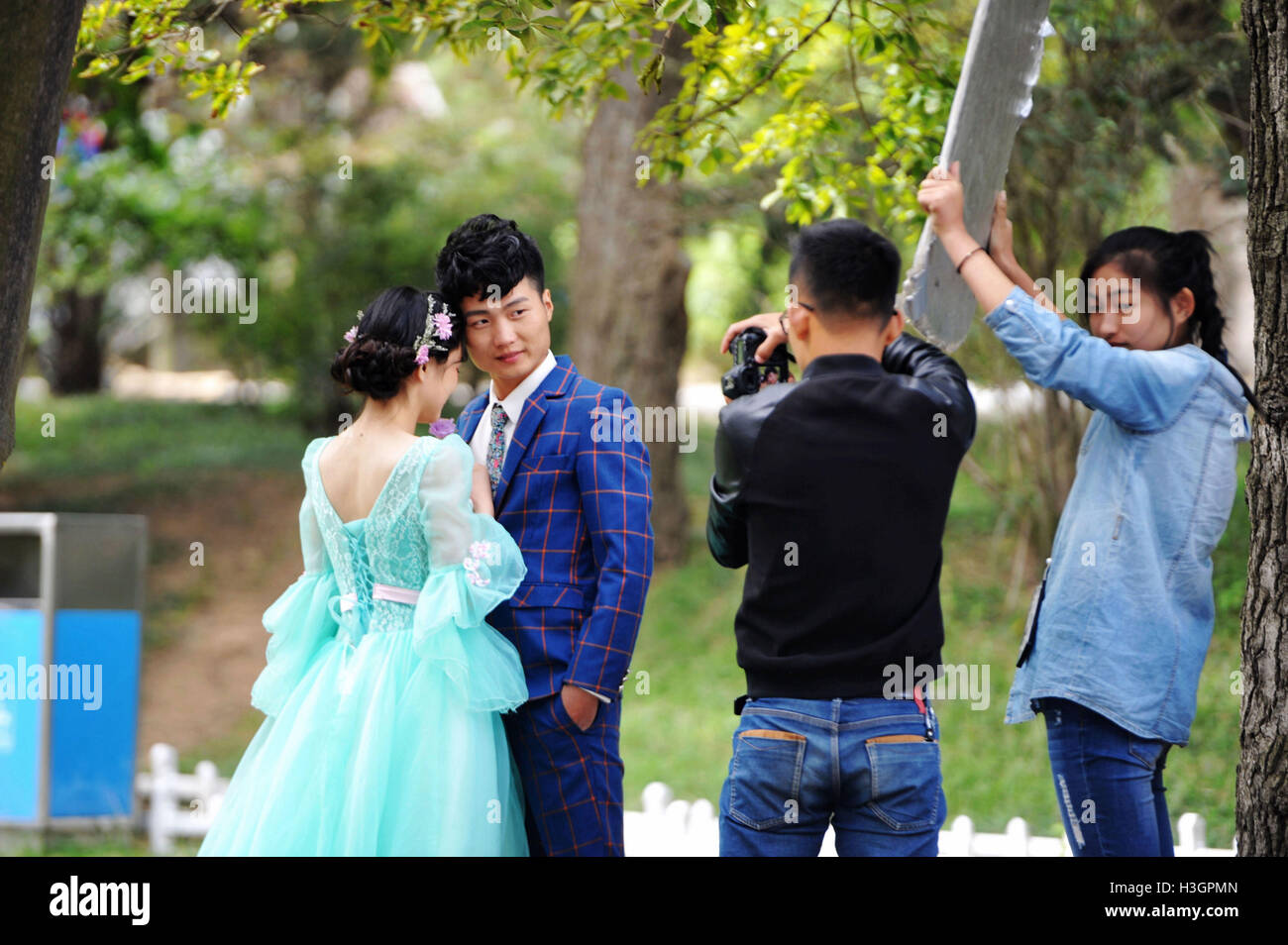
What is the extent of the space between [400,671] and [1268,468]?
2094 millimetres

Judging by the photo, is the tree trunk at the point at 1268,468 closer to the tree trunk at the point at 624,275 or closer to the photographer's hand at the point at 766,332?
the photographer's hand at the point at 766,332

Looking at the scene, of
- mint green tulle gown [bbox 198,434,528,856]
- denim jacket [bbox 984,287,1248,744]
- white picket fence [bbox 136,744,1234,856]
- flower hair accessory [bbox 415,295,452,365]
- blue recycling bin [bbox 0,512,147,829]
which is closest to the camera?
denim jacket [bbox 984,287,1248,744]

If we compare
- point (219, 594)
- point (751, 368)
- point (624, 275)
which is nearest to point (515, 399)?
point (751, 368)

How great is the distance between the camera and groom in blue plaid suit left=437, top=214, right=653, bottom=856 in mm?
2955

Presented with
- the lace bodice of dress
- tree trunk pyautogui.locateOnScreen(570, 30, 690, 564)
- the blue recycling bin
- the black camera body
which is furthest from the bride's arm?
tree trunk pyautogui.locateOnScreen(570, 30, 690, 564)

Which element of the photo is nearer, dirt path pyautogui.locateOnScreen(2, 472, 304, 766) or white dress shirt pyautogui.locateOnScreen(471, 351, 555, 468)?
white dress shirt pyautogui.locateOnScreen(471, 351, 555, 468)

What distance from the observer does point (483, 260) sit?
301 centimetres

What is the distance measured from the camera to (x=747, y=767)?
255 centimetres

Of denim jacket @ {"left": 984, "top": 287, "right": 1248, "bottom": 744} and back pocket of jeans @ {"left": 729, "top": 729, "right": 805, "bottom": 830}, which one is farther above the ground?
denim jacket @ {"left": 984, "top": 287, "right": 1248, "bottom": 744}

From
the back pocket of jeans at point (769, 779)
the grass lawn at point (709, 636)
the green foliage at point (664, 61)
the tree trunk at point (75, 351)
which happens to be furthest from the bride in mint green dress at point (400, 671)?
the tree trunk at point (75, 351)

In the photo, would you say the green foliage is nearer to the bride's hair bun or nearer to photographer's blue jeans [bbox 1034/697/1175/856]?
the bride's hair bun

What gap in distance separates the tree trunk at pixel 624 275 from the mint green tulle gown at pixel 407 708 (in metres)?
6.85

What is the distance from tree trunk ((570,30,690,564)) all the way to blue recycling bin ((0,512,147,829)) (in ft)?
12.6

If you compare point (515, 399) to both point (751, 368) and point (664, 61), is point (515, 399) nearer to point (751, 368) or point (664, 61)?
point (751, 368)
